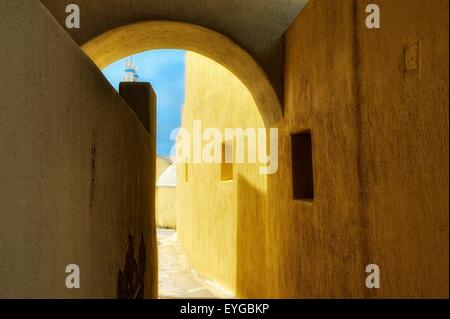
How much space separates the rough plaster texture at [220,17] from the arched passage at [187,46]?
0.08 meters

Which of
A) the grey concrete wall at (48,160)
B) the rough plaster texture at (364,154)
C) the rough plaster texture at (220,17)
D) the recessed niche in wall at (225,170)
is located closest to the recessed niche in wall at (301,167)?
the rough plaster texture at (364,154)

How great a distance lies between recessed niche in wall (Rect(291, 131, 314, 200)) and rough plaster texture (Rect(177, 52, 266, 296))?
2.03 metres

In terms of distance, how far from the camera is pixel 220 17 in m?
4.62

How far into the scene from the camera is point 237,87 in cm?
810

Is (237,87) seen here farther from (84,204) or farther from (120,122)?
(84,204)

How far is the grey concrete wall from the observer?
1.16m

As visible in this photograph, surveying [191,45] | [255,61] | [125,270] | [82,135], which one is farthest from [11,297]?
[191,45]

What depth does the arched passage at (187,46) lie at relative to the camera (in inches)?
179

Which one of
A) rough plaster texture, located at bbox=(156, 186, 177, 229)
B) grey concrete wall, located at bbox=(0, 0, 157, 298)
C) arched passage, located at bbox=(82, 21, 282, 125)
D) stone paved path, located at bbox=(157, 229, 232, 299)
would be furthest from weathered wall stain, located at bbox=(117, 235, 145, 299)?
rough plaster texture, located at bbox=(156, 186, 177, 229)

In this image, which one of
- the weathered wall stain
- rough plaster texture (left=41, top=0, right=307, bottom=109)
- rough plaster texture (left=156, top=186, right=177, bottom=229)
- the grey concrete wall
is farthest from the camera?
rough plaster texture (left=156, top=186, right=177, bottom=229)

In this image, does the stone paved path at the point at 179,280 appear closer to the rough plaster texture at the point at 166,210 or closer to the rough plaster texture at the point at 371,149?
the rough plaster texture at the point at 371,149

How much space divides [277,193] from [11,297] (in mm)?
4301

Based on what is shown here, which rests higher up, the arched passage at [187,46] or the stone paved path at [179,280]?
the arched passage at [187,46]

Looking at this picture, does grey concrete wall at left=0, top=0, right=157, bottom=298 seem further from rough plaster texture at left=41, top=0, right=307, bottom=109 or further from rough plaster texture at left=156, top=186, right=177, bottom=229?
rough plaster texture at left=156, top=186, right=177, bottom=229
